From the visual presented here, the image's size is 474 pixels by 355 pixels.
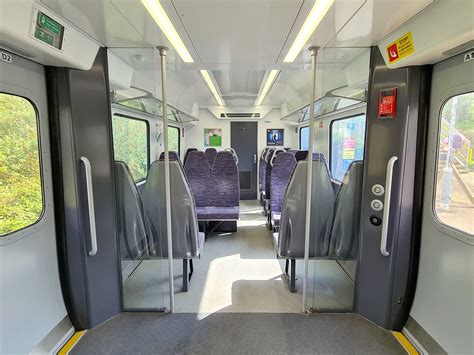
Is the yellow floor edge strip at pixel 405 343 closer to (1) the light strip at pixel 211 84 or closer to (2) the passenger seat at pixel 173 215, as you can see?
(2) the passenger seat at pixel 173 215

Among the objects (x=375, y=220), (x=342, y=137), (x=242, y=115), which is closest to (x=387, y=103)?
(x=375, y=220)

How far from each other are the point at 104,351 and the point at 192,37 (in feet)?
8.39

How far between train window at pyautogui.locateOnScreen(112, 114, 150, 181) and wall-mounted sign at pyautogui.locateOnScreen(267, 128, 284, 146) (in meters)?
5.48

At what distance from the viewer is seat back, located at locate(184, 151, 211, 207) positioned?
457cm

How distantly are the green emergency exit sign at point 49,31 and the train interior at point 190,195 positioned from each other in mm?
10

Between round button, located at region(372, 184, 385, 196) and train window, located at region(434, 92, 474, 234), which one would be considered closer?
train window, located at region(434, 92, 474, 234)

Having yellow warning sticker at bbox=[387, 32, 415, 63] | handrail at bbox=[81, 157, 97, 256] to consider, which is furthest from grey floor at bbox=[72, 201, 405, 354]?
yellow warning sticker at bbox=[387, 32, 415, 63]

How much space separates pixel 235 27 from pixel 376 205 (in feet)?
5.93

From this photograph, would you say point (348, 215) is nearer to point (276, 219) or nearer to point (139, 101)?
point (276, 219)

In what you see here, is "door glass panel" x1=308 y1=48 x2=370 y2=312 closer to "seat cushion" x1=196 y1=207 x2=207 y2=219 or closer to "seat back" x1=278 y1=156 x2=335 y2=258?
"seat back" x1=278 y1=156 x2=335 y2=258

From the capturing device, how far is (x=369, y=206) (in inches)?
87.0

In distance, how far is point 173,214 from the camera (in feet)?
8.75

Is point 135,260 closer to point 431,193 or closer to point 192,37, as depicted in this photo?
point 192,37

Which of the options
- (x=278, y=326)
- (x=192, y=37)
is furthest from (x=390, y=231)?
(x=192, y=37)
